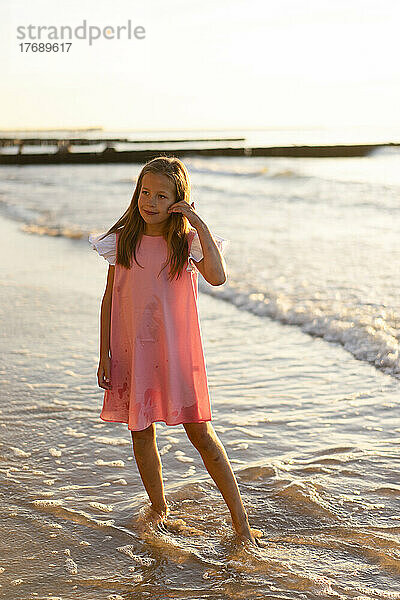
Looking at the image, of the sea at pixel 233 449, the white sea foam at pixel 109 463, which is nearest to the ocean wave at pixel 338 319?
the sea at pixel 233 449

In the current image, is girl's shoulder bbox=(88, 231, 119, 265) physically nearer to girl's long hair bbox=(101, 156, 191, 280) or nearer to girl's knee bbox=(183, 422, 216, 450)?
girl's long hair bbox=(101, 156, 191, 280)

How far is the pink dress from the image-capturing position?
10.8 ft

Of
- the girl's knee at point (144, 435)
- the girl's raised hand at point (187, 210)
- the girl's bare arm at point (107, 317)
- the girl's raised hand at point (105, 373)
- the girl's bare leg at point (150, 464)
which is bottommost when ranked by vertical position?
the girl's bare leg at point (150, 464)

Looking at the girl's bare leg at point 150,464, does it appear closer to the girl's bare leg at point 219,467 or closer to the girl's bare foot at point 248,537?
the girl's bare leg at point 219,467

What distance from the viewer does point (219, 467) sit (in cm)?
338

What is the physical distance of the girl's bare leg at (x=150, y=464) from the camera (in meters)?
3.45

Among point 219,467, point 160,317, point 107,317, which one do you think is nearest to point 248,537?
point 219,467

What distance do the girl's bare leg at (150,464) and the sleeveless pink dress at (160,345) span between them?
0.51 ft

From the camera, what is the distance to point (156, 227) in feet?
10.9

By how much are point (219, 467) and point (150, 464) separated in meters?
0.33

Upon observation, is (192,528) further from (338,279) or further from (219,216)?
(219,216)

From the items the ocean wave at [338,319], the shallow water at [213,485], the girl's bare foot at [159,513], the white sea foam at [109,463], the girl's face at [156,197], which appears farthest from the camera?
the ocean wave at [338,319]

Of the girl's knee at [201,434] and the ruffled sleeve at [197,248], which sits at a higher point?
the ruffled sleeve at [197,248]

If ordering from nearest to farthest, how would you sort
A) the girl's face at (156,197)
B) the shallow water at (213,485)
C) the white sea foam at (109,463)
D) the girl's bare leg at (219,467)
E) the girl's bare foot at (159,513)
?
the shallow water at (213,485) < the girl's face at (156,197) < the girl's bare leg at (219,467) < the girl's bare foot at (159,513) < the white sea foam at (109,463)
